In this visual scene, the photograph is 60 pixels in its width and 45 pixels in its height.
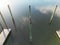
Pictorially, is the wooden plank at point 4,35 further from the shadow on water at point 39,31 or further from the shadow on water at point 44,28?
the shadow on water at point 44,28

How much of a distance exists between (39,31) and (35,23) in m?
1.80

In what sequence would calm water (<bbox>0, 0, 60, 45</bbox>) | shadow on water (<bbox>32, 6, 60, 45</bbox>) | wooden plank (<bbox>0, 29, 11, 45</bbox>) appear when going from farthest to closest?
calm water (<bbox>0, 0, 60, 45</bbox>) < shadow on water (<bbox>32, 6, 60, 45</bbox>) < wooden plank (<bbox>0, 29, 11, 45</bbox>)

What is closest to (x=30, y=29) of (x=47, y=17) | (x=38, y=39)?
(x=38, y=39)

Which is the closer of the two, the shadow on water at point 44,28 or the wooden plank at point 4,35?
the wooden plank at point 4,35

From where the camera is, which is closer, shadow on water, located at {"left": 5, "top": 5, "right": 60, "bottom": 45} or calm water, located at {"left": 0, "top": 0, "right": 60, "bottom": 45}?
shadow on water, located at {"left": 5, "top": 5, "right": 60, "bottom": 45}

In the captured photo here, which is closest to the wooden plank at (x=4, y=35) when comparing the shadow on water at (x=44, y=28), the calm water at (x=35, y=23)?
the calm water at (x=35, y=23)

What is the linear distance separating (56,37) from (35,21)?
451 cm

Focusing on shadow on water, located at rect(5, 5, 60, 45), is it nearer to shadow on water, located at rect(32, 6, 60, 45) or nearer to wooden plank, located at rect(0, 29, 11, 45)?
shadow on water, located at rect(32, 6, 60, 45)

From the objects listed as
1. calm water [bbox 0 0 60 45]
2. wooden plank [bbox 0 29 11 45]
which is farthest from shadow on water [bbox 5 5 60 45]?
wooden plank [bbox 0 29 11 45]

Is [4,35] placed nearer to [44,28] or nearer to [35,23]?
[35,23]

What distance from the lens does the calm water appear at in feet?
51.2

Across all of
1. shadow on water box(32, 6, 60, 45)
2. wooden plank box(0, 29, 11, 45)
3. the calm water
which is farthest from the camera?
the calm water

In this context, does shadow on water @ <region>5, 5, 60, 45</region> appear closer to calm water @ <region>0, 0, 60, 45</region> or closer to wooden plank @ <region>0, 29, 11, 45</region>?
calm water @ <region>0, 0, 60, 45</region>

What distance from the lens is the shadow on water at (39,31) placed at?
15.4 meters
